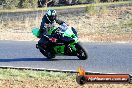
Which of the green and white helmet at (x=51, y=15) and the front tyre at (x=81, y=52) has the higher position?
the green and white helmet at (x=51, y=15)

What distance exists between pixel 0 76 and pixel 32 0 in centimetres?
4545

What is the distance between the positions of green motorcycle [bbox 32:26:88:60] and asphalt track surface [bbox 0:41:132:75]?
0.77 ft

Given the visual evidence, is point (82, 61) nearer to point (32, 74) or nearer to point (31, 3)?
point (32, 74)

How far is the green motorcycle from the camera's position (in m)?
13.2

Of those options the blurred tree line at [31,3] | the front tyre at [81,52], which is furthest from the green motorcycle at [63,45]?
the blurred tree line at [31,3]

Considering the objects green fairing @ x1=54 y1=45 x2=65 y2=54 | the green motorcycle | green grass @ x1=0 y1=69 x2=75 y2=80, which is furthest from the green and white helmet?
green grass @ x1=0 y1=69 x2=75 y2=80

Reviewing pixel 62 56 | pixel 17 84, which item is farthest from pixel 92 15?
pixel 17 84

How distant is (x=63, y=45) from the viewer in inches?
531

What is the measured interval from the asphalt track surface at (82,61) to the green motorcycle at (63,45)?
0.77 feet

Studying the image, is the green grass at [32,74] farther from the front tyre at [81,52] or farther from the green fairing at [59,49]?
the green fairing at [59,49]

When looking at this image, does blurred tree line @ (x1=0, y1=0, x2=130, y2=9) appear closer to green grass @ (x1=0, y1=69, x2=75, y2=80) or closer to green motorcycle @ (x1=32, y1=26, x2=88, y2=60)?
green motorcycle @ (x1=32, y1=26, x2=88, y2=60)

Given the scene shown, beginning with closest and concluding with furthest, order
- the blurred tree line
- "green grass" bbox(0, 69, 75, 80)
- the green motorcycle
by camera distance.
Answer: "green grass" bbox(0, 69, 75, 80)
the green motorcycle
the blurred tree line

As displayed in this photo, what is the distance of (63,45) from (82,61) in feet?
2.91

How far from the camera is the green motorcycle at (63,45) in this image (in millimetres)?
13211
